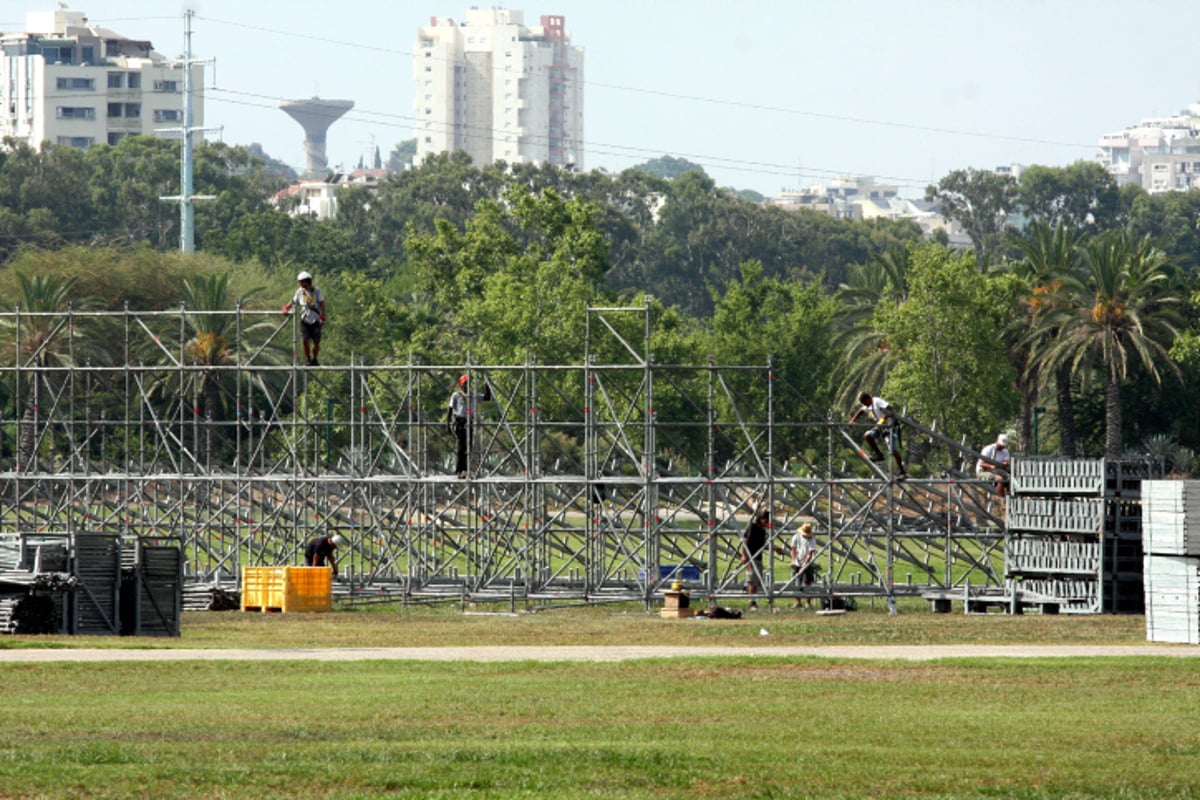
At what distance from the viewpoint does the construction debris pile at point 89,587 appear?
3069 centimetres

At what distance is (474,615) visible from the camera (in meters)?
37.1

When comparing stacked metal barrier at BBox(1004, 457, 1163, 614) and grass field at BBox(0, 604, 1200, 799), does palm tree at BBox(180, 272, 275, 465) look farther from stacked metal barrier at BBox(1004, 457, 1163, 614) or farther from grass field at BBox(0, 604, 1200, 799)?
grass field at BBox(0, 604, 1200, 799)

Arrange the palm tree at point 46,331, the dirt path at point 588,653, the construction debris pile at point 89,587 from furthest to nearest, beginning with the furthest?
the palm tree at point 46,331 → the construction debris pile at point 89,587 → the dirt path at point 588,653

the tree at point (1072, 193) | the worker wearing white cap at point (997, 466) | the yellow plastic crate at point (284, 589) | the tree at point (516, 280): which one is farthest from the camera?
the tree at point (1072, 193)

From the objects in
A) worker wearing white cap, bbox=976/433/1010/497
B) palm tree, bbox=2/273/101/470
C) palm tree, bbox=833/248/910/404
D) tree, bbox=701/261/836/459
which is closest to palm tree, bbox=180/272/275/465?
palm tree, bbox=2/273/101/470

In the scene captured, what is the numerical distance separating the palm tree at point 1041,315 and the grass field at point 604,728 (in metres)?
45.1

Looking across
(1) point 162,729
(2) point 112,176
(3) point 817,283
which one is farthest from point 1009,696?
(2) point 112,176

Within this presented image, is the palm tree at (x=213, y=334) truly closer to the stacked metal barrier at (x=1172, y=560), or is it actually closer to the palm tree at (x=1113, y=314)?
the palm tree at (x=1113, y=314)

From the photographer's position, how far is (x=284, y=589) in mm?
38125

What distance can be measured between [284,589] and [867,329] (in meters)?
40.5

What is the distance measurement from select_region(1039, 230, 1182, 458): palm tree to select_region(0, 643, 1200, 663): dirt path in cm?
3869

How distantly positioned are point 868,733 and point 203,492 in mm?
32661

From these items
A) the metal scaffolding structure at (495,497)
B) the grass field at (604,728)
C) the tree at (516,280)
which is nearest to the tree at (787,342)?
the tree at (516,280)

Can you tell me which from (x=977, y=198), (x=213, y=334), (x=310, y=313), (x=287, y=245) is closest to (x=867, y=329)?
(x=213, y=334)
